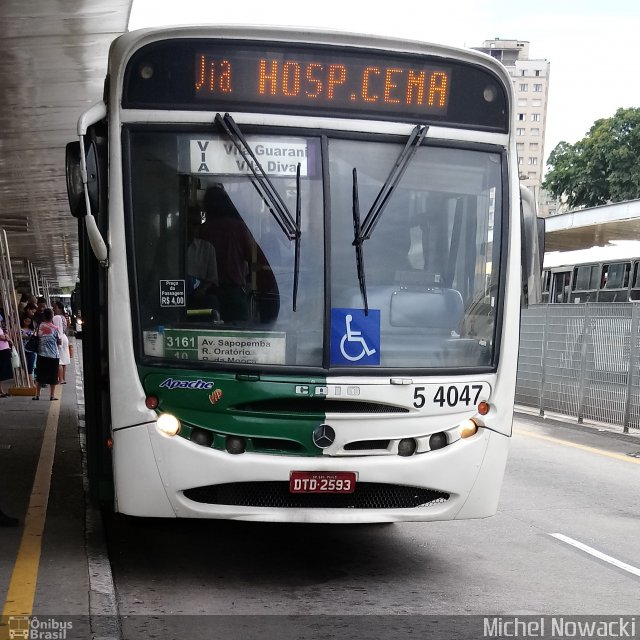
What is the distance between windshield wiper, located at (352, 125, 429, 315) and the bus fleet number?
586 mm

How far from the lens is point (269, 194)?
20.2ft

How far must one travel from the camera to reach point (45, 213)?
25.6m

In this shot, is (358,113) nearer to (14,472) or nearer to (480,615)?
(480,615)

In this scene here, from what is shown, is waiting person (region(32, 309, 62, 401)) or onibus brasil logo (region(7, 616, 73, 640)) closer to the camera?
onibus brasil logo (region(7, 616, 73, 640))

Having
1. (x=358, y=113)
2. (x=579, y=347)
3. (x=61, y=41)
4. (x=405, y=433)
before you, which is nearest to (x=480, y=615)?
(x=405, y=433)

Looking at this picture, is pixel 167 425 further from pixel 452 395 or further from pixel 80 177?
pixel 452 395

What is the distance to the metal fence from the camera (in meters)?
16.0

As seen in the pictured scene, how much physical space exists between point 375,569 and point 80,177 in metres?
3.08

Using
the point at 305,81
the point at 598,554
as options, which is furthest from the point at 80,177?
the point at 598,554

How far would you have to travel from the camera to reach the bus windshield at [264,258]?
613 cm

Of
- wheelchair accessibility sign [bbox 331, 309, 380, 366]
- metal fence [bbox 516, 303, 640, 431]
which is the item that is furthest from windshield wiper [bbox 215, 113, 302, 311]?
metal fence [bbox 516, 303, 640, 431]

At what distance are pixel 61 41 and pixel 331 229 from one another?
17.9 ft

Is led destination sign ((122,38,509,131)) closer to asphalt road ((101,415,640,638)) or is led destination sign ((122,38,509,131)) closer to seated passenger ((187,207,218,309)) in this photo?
seated passenger ((187,207,218,309))

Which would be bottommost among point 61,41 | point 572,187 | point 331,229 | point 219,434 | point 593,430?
point 593,430
